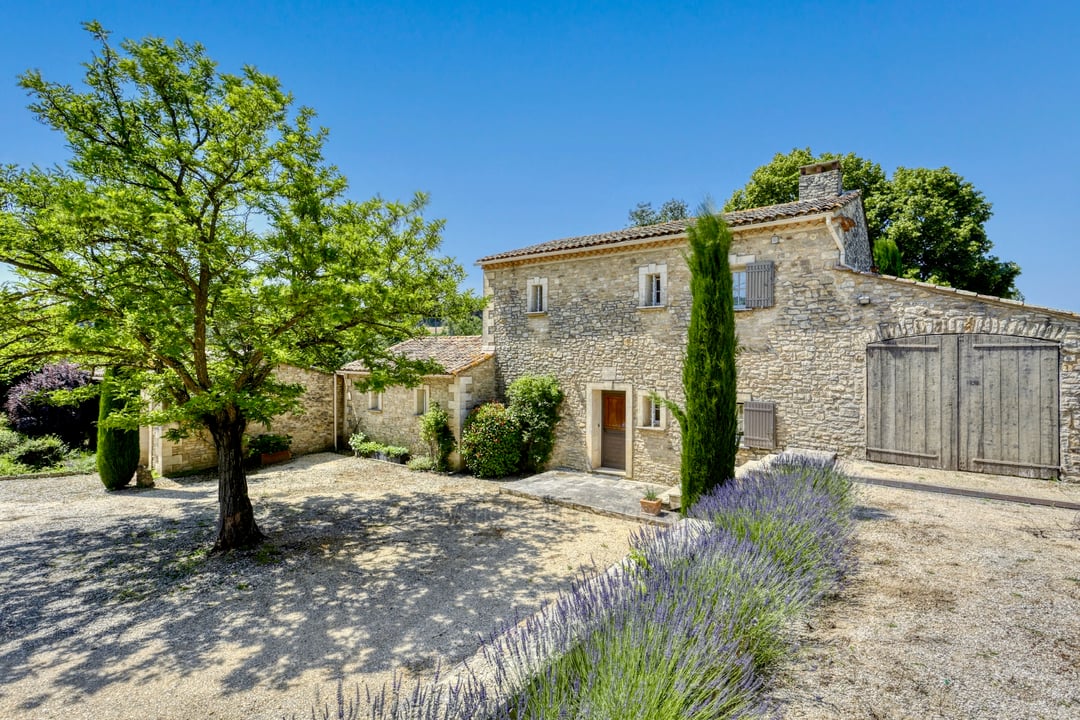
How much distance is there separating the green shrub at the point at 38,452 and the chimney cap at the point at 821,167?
2136 centimetres

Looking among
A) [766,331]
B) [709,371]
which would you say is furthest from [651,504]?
[766,331]

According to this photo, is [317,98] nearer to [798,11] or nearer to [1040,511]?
[798,11]

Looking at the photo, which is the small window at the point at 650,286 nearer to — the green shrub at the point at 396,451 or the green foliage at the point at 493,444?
the green foliage at the point at 493,444

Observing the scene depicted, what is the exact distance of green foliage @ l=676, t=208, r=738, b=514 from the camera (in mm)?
6527

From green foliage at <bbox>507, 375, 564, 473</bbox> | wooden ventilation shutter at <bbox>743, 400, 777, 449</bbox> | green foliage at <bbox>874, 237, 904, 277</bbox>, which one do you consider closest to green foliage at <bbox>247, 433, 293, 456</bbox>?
green foliage at <bbox>507, 375, 564, 473</bbox>

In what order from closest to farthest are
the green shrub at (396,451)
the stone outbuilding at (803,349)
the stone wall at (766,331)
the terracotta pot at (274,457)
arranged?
the stone outbuilding at (803,349), the stone wall at (766,331), the terracotta pot at (274,457), the green shrub at (396,451)

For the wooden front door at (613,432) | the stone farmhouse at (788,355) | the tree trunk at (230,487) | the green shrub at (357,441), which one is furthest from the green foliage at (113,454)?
the wooden front door at (613,432)

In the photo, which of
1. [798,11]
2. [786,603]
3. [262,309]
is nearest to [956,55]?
[798,11]

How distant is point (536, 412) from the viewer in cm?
1208

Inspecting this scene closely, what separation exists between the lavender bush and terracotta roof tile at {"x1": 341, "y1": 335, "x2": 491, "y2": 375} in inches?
369

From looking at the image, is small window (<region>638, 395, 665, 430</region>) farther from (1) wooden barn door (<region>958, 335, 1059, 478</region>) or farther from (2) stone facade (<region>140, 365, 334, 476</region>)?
(2) stone facade (<region>140, 365, 334, 476</region>)

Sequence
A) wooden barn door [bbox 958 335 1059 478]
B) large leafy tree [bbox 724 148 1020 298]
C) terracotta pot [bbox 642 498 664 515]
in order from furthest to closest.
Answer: large leafy tree [bbox 724 148 1020 298]
terracotta pot [bbox 642 498 664 515]
wooden barn door [bbox 958 335 1059 478]

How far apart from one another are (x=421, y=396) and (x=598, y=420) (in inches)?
212

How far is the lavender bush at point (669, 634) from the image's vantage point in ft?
6.55
